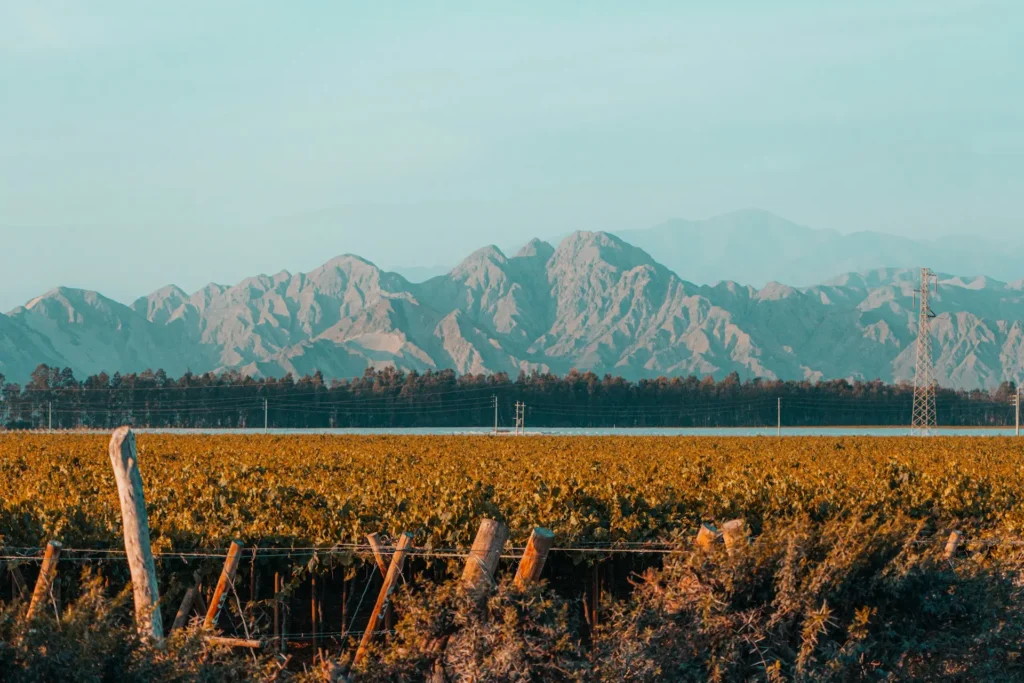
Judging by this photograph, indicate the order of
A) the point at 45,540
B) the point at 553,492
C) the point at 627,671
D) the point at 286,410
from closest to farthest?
the point at 627,671, the point at 45,540, the point at 553,492, the point at 286,410

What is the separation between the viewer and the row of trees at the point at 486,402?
164 meters

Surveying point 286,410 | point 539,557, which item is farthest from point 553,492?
point 286,410

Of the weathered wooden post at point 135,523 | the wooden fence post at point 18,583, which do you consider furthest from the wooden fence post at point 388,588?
the wooden fence post at point 18,583

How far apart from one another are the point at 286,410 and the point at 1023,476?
154112 mm

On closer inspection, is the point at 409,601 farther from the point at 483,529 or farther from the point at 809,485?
the point at 809,485

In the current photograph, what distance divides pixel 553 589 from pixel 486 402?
170 m

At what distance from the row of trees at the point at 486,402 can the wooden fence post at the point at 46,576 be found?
511ft

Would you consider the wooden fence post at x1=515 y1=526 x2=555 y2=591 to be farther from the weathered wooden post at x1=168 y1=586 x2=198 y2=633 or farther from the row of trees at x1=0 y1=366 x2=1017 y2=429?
the row of trees at x1=0 y1=366 x2=1017 y2=429

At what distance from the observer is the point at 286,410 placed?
169875 mm

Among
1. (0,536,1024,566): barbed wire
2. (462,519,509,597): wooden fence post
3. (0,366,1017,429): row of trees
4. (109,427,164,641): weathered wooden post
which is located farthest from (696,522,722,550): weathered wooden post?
(0,366,1017,429): row of trees

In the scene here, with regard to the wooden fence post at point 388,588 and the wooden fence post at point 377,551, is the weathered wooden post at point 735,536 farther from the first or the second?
the wooden fence post at point 377,551

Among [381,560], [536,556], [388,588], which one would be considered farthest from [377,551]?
[536,556]

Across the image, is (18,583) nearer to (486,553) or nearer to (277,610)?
(277,610)

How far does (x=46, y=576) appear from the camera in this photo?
9.83 m
